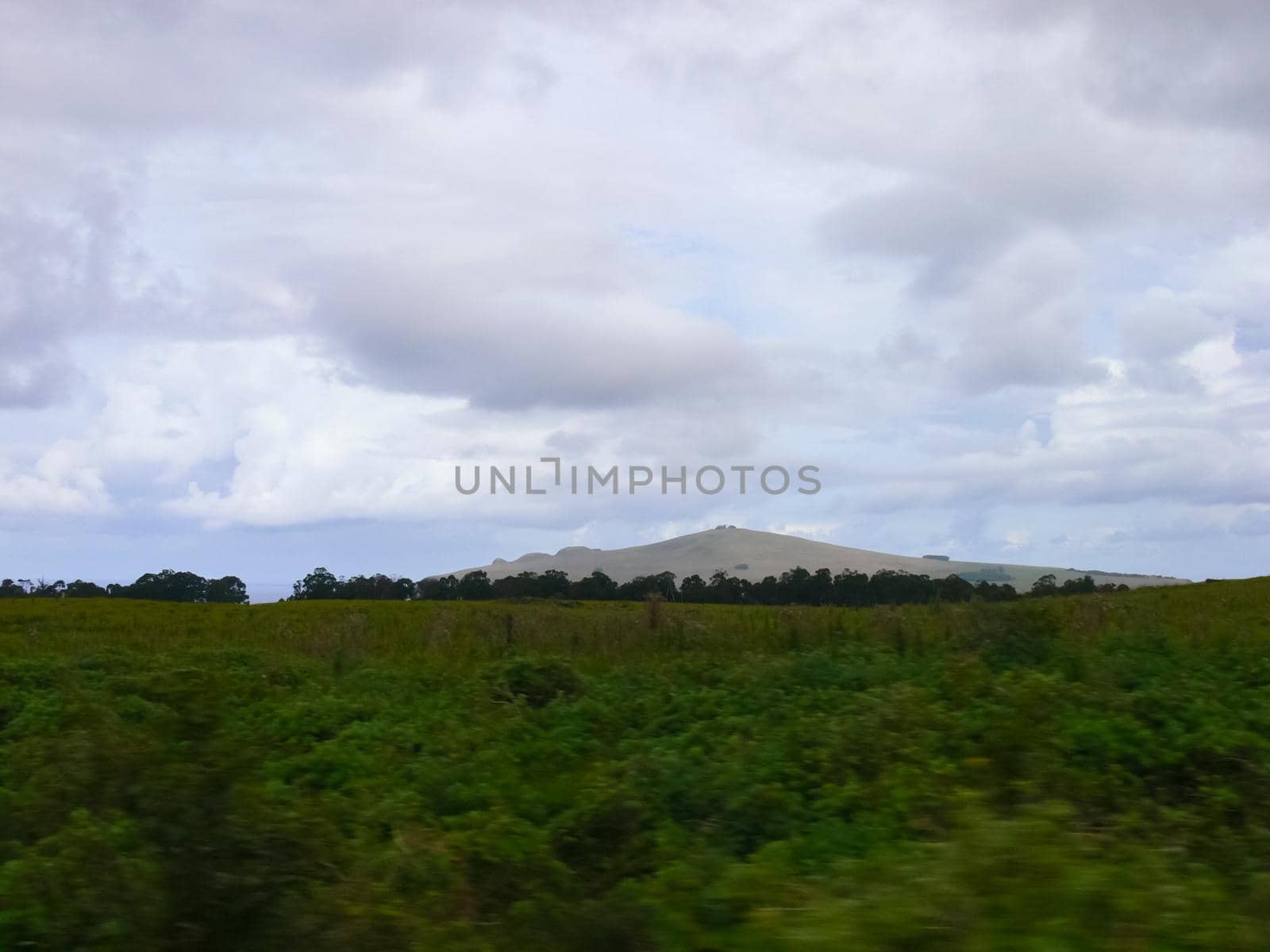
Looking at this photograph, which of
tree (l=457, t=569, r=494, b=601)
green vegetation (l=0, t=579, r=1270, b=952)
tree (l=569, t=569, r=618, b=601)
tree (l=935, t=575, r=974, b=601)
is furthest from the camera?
tree (l=457, t=569, r=494, b=601)

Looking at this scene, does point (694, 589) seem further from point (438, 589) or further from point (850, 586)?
point (438, 589)

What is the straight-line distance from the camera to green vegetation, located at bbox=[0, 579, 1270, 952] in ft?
10.6

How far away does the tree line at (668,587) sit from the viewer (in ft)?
87.0

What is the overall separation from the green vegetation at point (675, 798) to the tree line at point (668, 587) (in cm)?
949

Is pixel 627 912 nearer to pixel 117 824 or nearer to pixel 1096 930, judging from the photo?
pixel 1096 930

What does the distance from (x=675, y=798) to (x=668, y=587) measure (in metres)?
18.2

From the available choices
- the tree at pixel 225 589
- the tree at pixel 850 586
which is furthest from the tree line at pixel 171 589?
the tree at pixel 850 586

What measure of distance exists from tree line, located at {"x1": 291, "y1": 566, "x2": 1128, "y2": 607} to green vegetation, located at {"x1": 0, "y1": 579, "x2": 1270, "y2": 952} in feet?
31.1

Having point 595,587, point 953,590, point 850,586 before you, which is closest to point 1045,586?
point 850,586

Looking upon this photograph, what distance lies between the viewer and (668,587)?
81.0ft

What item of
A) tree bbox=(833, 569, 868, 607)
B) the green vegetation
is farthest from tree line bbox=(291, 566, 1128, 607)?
the green vegetation

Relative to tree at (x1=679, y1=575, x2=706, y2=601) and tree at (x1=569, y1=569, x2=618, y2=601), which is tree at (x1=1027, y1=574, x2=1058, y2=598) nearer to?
tree at (x1=679, y1=575, x2=706, y2=601)

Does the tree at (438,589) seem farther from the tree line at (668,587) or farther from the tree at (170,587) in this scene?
the tree at (170,587)

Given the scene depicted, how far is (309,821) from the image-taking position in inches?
195
